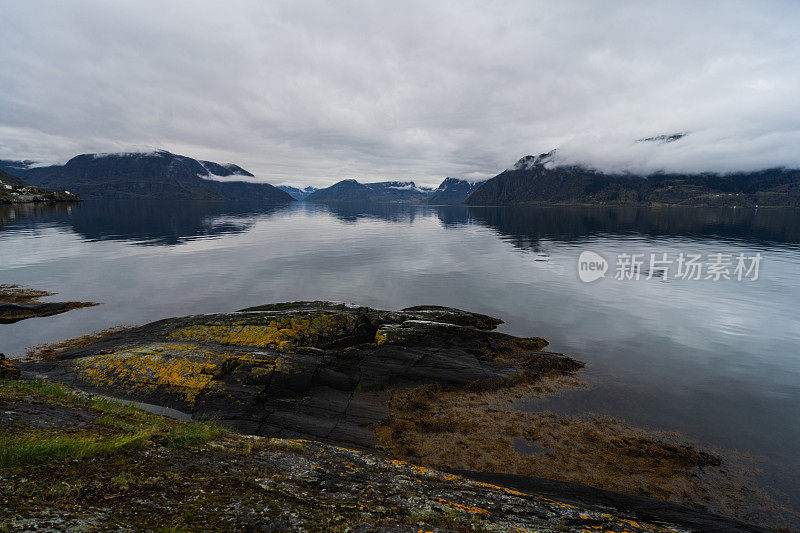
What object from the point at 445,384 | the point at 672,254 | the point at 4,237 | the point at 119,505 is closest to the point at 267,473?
the point at 119,505

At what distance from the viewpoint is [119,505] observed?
555cm

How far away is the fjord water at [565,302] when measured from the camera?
19.4m

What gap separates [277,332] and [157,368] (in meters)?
6.98

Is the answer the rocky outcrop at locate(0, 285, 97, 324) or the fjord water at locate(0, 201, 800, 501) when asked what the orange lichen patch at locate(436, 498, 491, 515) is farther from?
the rocky outcrop at locate(0, 285, 97, 324)

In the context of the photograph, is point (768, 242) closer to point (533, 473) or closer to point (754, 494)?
point (754, 494)

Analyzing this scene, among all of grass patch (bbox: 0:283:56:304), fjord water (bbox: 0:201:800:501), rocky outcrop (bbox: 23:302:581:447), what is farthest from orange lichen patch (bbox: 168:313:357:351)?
grass patch (bbox: 0:283:56:304)

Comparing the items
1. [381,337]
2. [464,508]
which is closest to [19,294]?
[381,337]

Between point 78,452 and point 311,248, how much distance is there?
75.0 m

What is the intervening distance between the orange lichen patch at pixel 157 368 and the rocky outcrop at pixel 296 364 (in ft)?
0.18

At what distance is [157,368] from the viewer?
17766 mm

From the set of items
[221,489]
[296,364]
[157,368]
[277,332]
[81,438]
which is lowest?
[296,364]

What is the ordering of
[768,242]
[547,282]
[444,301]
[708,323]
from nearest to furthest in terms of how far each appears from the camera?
[708,323] < [444,301] < [547,282] < [768,242]

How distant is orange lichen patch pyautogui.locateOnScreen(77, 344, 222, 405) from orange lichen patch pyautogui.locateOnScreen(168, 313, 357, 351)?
9.36 feet

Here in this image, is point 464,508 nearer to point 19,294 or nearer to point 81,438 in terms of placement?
point 81,438
